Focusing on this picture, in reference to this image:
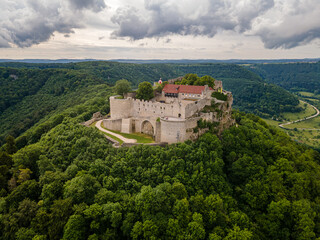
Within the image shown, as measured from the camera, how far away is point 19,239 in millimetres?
Answer: 24609

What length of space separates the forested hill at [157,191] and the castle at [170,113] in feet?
10.5

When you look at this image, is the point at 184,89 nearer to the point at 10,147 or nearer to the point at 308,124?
the point at 10,147

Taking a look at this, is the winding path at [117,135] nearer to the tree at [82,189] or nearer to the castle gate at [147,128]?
the castle gate at [147,128]

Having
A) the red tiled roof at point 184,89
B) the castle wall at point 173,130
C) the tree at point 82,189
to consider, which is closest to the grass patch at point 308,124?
the red tiled roof at point 184,89

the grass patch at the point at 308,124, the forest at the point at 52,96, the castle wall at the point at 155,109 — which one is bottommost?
the grass patch at the point at 308,124

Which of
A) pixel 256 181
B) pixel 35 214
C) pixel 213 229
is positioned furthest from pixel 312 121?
pixel 35 214

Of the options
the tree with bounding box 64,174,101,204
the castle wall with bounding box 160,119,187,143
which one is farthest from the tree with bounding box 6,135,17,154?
the castle wall with bounding box 160,119,187,143

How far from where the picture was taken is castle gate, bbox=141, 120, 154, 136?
149ft

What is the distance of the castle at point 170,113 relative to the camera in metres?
40.3

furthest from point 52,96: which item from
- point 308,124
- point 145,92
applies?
point 308,124

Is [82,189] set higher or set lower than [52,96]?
higher

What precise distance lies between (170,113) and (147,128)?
5997mm

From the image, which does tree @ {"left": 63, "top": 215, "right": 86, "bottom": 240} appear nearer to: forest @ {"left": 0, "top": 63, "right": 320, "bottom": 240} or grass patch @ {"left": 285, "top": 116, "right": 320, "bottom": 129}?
forest @ {"left": 0, "top": 63, "right": 320, "bottom": 240}

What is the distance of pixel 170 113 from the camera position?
43969mm
